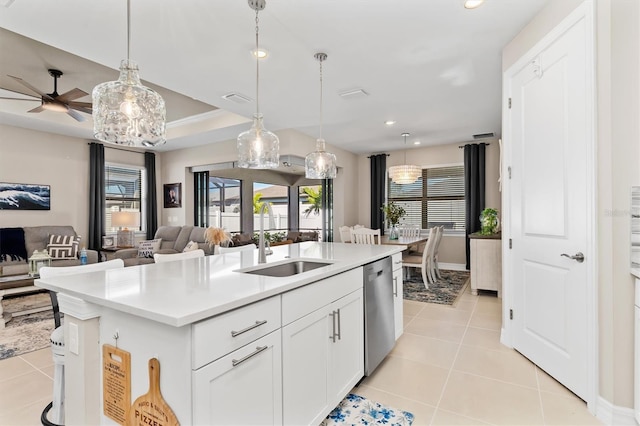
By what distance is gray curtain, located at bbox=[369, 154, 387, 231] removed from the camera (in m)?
7.36

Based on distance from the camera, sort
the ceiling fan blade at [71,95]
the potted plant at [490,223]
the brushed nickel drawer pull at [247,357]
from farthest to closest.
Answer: the potted plant at [490,223] → the ceiling fan blade at [71,95] → the brushed nickel drawer pull at [247,357]

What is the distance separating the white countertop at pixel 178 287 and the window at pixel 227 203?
765 centimetres

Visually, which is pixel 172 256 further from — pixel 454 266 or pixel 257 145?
pixel 454 266

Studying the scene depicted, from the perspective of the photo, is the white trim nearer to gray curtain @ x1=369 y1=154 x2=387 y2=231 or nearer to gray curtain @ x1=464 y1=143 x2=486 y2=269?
gray curtain @ x1=464 y1=143 x2=486 y2=269

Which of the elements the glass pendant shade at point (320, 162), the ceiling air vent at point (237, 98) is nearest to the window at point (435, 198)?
the glass pendant shade at point (320, 162)

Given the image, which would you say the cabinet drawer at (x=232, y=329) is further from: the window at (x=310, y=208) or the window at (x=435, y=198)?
the window at (x=310, y=208)

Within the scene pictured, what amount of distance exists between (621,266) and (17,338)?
16.1ft

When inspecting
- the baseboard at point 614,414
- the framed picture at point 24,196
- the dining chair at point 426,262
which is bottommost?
the baseboard at point 614,414

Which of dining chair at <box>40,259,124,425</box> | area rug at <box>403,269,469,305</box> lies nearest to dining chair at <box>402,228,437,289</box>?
area rug at <box>403,269,469,305</box>

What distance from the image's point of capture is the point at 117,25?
96.0 inches

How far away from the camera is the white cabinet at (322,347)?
1501 mm

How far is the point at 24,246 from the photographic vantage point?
16.6 ft

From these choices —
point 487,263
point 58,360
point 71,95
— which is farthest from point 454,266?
point 71,95

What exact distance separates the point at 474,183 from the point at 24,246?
8024mm
